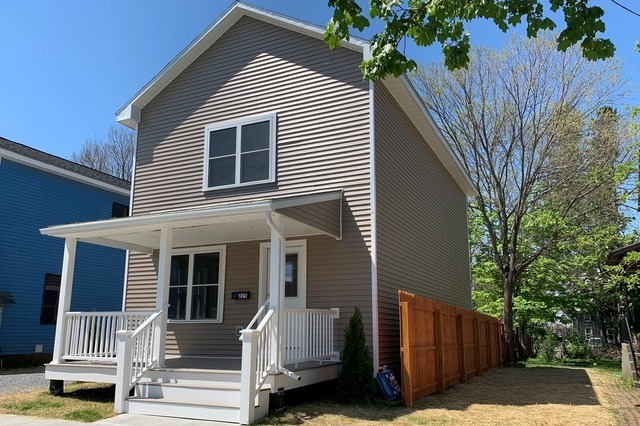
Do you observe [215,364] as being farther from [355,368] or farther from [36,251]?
[36,251]

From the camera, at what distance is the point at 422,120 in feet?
40.8

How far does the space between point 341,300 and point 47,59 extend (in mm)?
13186

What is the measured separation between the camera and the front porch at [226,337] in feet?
23.5

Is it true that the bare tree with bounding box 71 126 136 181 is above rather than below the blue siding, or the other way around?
above

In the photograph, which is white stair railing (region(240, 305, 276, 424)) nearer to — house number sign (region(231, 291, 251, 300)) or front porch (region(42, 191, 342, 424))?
front porch (region(42, 191, 342, 424))

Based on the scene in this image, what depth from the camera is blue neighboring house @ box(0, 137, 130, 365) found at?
15.3 meters

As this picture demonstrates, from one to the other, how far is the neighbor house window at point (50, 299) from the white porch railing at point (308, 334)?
1134cm

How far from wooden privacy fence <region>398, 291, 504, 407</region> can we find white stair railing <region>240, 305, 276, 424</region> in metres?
2.27

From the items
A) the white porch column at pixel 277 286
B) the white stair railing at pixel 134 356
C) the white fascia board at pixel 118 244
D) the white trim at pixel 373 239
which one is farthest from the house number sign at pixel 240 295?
the white porch column at pixel 277 286

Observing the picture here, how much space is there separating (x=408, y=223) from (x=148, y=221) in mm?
5624

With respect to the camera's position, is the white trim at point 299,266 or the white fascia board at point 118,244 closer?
the white trim at point 299,266

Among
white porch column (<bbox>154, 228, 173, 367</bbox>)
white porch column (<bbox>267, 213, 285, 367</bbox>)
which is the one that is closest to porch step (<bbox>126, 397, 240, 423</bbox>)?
white porch column (<bbox>154, 228, 173, 367</bbox>)

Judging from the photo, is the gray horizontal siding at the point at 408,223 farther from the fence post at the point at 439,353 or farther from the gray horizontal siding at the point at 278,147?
the fence post at the point at 439,353

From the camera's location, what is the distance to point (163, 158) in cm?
1189
